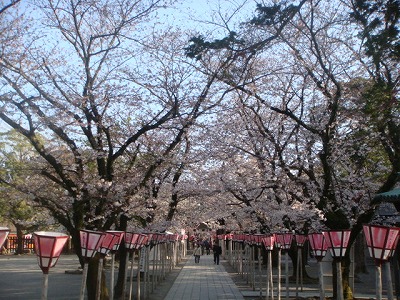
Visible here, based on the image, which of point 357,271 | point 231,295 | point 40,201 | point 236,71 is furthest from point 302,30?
point 357,271

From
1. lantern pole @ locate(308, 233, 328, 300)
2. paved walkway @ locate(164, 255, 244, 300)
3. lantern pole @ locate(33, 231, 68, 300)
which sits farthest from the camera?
paved walkway @ locate(164, 255, 244, 300)

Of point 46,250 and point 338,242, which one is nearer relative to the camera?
point 46,250

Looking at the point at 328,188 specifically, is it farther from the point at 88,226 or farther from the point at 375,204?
the point at 88,226

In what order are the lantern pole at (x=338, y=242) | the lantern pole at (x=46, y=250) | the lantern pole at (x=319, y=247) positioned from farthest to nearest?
the lantern pole at (x=319, y=247)
the lantern pole at (x=338, y=242)
the lantern pole at (x=46, y=250)

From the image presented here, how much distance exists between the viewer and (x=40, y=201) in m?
11.2

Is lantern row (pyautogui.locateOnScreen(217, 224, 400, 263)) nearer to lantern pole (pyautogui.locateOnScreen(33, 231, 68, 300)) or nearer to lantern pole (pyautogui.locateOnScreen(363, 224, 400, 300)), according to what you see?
lantern pole (pyautogui.locateOnScreen(363, 224, 400, 300))

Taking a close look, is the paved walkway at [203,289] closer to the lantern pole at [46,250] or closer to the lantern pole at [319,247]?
the lantern pole at [319,247]

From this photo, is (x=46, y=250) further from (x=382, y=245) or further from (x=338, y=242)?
(x=338, y=242)

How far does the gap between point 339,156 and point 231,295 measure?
6.79 metres

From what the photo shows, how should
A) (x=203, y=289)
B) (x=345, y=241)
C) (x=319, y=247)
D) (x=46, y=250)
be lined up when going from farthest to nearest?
1. (x=203, y=289)
2. (x=319, y=247)
3. (x=345, y=241)
4. (x=46, y=250)

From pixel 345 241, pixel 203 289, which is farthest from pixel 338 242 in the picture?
pixel 203 289

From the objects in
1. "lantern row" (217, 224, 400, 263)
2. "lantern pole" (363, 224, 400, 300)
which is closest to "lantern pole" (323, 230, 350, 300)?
"lantern row" (217, 224, 400, 263)

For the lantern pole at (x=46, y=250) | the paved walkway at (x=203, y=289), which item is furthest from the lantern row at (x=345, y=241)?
the lantern pole at (x=46, y=250)

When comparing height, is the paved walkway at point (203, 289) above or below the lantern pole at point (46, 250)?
below
